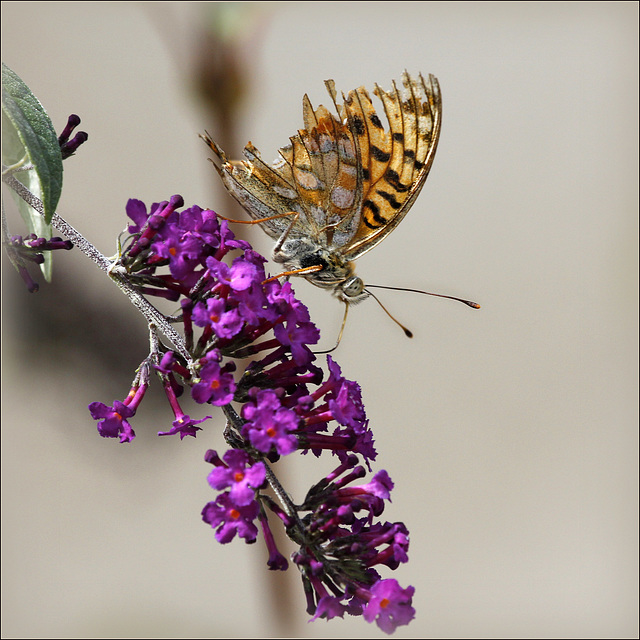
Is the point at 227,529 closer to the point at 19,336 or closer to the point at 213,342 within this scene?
the point at 213,342

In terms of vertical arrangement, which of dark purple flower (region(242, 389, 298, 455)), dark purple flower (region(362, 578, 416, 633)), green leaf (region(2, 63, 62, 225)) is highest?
green leaf (region(2, 63, 62, 225))

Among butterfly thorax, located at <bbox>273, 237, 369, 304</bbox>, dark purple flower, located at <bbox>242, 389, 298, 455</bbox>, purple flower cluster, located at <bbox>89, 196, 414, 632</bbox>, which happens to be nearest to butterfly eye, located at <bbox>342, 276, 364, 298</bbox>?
butterfly thorax, located at <bbox>273, 237, 369, 304</bbox>

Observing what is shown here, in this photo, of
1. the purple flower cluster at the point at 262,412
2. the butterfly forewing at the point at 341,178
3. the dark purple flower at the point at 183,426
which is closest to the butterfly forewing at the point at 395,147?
the butterfly forewing at the point at 341,178

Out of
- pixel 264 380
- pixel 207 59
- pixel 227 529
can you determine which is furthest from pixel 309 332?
pixel 207 59

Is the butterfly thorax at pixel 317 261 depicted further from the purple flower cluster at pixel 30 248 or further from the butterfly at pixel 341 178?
the purple flower cluster at pixel 30 248

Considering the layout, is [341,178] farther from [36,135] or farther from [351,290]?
[36,135]

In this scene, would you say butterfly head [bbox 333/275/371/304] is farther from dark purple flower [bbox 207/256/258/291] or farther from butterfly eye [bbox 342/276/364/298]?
dark purple flower [bbox 207/256/258/291]
